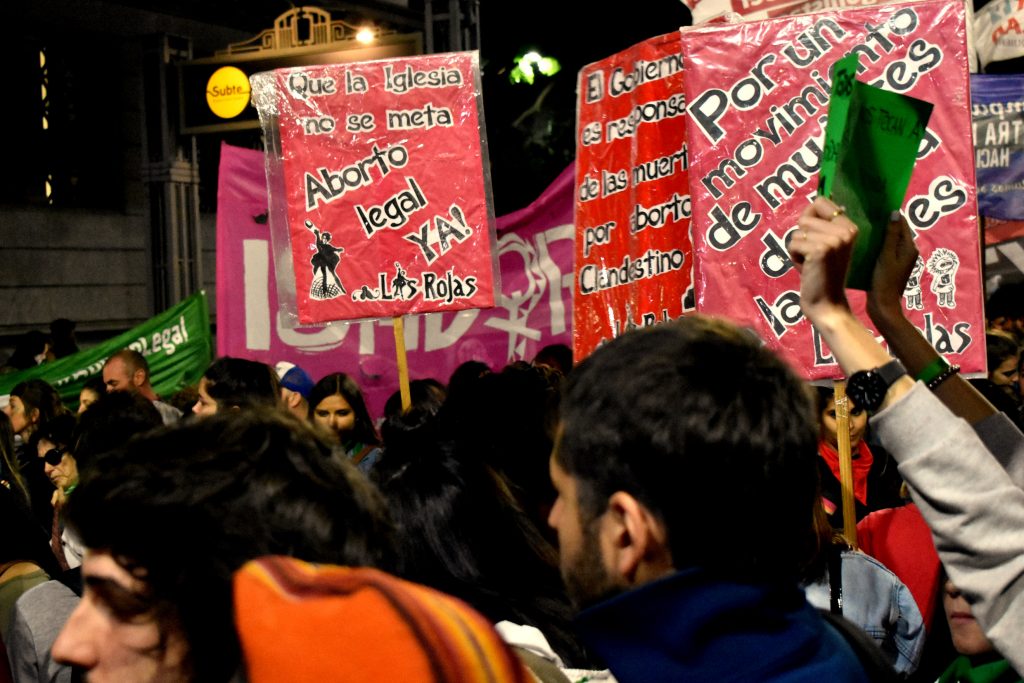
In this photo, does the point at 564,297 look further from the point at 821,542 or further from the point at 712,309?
the point at 821,542

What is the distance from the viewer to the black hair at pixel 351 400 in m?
6.89

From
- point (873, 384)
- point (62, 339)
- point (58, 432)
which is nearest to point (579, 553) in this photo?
point (873, 384)

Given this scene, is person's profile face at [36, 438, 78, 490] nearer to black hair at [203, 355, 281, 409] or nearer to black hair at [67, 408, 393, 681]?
black hair at [203, 355, 281, 409]

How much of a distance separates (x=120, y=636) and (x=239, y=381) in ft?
14.6

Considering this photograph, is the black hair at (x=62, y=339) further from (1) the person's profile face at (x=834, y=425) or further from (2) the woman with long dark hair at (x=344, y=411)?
(1) the person's profile face at (x=834, y=425)

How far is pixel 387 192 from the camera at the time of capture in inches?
256

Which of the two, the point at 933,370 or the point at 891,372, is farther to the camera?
the point at 933,370

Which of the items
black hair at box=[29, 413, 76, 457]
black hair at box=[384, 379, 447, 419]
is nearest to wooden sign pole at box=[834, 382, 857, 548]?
black hair at box=[384, 379, 447, 419]

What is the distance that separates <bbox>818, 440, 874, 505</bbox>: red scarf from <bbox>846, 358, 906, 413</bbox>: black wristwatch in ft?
10.2

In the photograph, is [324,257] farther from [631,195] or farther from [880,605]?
[880,605]

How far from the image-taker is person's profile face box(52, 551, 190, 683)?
5.29 feet

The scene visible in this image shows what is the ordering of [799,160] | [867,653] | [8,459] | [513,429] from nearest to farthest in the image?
→ 1. [867,653]
2. [513,429]
3. [799,160]
4. [8,459]

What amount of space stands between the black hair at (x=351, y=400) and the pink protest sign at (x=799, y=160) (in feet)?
8.64

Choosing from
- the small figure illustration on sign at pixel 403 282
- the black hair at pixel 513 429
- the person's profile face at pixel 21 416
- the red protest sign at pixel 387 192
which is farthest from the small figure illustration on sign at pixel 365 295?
the person's profile face at pixel 21 416
